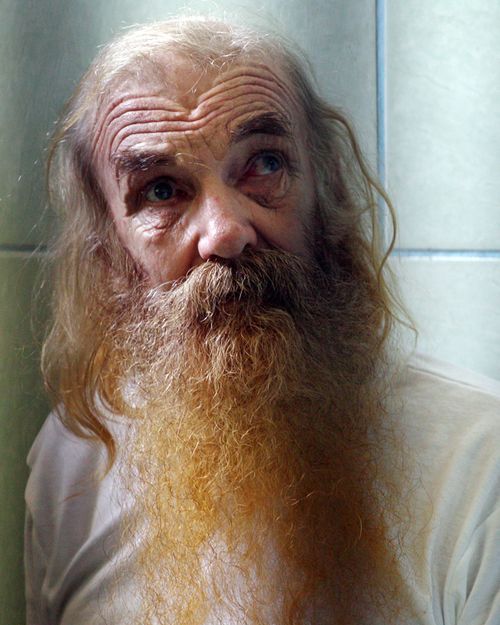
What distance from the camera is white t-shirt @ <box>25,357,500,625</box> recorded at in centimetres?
68

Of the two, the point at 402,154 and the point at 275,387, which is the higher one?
the point at 402,154

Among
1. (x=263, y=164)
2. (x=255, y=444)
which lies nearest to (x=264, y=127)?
(x=263, y=164)

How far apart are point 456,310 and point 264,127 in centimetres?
22

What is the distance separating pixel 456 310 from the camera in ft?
2.35

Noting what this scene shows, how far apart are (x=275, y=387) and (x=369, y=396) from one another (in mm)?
81

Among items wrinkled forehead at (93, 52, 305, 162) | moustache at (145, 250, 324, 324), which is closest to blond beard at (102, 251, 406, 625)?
moustache at (145, 250, 324, 324)

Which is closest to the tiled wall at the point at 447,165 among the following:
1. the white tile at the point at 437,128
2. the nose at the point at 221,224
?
the white tile at the point at 437,128

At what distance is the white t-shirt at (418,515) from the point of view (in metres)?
0.68

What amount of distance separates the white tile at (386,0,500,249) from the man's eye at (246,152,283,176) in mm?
94

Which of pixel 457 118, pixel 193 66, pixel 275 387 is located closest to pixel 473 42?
pixel 457 118

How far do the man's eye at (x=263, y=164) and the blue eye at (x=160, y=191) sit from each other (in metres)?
0.06

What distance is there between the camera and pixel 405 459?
2.35 feet

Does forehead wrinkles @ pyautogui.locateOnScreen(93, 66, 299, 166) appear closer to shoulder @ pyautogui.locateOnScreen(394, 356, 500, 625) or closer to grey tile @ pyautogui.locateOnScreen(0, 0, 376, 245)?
grey tile @ pyautogui.locateOnScreen(0, 0, 376, 245)

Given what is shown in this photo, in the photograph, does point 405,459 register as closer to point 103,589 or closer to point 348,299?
point 348,299
